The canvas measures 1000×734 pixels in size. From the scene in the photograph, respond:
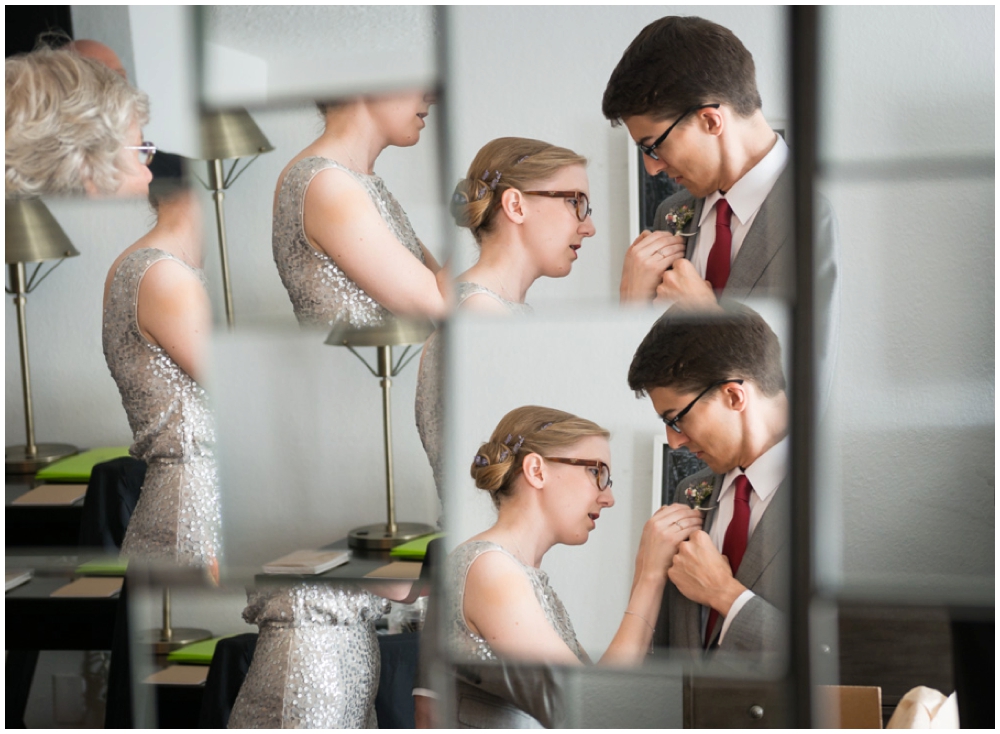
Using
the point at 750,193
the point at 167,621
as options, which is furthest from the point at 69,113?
the point at 750,193

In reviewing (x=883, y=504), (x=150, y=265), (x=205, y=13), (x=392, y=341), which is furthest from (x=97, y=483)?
(x=883, y=504)

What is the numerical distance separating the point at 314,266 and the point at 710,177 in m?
0.52

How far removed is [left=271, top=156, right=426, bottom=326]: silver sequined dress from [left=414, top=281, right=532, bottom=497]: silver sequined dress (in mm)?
78

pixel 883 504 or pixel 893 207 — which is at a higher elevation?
pixel 893 207

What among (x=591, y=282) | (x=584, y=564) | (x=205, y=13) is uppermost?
(x=205, y=13)

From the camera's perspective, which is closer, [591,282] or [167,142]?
[591,282]

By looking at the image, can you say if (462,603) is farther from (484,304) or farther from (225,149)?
(225,149)

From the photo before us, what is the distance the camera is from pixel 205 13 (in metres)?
1.29

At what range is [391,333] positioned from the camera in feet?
4.08

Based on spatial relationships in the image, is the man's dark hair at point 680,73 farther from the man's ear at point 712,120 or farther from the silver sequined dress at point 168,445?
the silver sequined dress at point 168,445

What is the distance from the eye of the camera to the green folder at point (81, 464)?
1.34m

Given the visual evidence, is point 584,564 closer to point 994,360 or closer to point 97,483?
point 994,360

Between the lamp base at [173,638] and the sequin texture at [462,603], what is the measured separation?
0.35m

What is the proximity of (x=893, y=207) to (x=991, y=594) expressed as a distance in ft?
1.62
